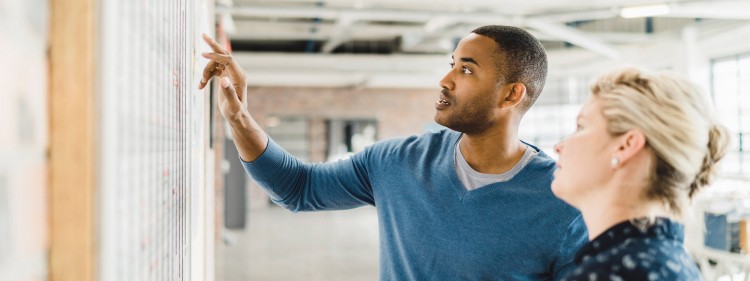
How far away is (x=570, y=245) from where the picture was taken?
1367 millimetres

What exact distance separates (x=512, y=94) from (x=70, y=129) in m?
1.34

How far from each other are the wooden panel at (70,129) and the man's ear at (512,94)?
129 centimetres

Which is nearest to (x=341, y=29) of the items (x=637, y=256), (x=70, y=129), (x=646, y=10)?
(x=646, y=10)

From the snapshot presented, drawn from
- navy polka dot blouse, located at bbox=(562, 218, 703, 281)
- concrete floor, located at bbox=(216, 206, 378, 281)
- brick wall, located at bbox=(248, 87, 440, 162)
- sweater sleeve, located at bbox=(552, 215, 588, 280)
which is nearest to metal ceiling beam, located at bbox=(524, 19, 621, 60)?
concrete floor, located at bbox=(216, 206, 378, 281)

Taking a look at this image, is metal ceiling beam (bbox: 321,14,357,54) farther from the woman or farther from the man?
the woman

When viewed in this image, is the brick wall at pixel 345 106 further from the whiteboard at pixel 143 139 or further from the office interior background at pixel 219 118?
the whiteboard at pixel 143 139

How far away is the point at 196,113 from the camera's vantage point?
119 cm

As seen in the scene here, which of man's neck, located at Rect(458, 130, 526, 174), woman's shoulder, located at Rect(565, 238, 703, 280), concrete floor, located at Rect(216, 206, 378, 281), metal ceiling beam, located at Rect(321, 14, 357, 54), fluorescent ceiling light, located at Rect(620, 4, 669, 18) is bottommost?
concrete floor, located at Rect(216, 206, 378, 281)

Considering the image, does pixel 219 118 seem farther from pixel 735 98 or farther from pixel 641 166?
pixel 641 166

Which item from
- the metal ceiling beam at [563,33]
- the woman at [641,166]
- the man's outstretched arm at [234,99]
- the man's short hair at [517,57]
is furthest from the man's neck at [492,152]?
the metal ceiling beam at [563,33]

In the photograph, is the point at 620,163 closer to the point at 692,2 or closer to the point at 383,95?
the point at 692,2

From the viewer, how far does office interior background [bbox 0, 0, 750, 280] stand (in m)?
0.46

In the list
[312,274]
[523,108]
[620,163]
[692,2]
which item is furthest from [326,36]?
[620,163]

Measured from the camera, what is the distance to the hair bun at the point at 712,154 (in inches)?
41.0
